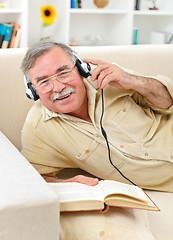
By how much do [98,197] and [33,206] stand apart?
0.26 metres

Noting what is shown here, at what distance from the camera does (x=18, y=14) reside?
3385mm

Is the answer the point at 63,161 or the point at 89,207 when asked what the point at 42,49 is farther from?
the point at 89,207

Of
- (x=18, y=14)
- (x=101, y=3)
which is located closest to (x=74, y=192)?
(x=18, y=14)

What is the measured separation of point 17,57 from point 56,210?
2.81 feet

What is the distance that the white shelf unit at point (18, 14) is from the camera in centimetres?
329

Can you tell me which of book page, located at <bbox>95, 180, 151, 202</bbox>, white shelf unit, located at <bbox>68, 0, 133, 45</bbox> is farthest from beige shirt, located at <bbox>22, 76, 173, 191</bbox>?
white shelf unit, located at <bbox>68, 0, 133, 45</bbox>

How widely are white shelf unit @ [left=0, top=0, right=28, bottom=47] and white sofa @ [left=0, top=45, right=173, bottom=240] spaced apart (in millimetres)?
1327

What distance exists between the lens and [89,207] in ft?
4.60

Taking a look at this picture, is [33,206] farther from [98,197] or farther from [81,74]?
[81,74]

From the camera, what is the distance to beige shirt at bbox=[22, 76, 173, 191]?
1.80 m

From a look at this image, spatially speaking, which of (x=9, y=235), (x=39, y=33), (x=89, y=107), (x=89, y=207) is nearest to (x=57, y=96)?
(x=89, y=107)

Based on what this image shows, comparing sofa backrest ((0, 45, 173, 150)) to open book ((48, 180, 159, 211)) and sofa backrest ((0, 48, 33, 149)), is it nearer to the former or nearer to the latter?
sofa backrest ((0, 48, 33, 149))

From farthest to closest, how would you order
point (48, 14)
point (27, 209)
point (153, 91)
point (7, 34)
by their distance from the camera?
1. point (48, 14)
2. point (7, 34)
3. point (153, 91)
4. point (27, 209)

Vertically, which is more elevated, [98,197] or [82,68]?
[82,68]
